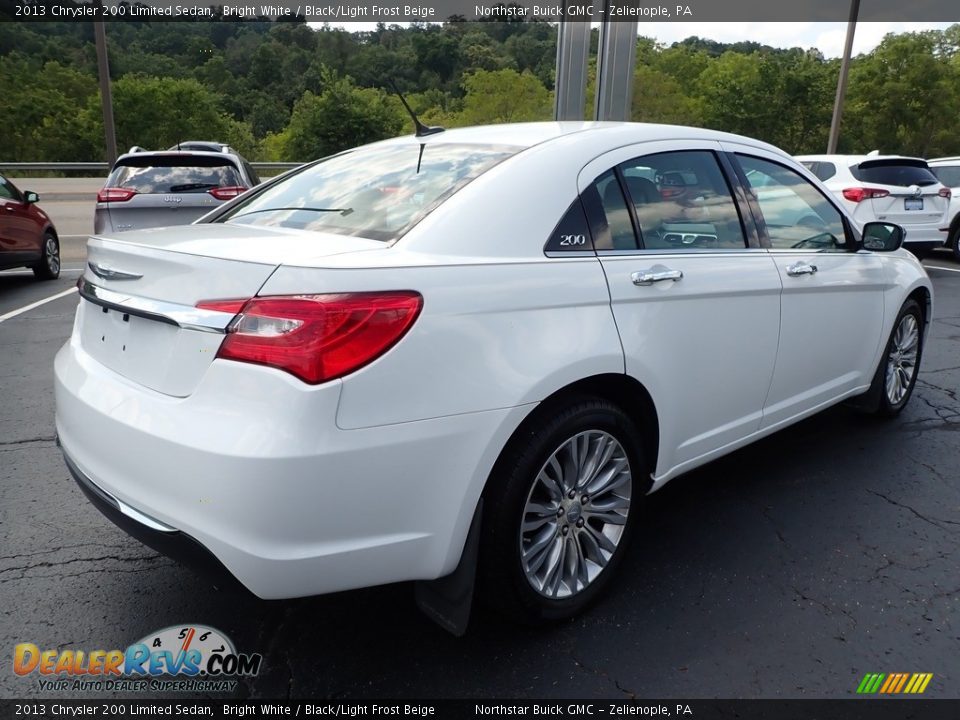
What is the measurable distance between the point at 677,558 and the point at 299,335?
1.83m

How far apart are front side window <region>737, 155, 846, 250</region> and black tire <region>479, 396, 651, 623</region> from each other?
1.34 meters

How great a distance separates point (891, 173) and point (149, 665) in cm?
1137

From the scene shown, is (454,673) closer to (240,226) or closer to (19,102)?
(240,226)

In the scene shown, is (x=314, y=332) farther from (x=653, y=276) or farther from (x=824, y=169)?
(x=824, y=169)

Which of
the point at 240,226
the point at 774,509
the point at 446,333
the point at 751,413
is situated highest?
the point at 240,226

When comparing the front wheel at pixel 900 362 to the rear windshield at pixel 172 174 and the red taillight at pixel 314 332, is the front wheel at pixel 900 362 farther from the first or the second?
the rear windshield at pixel 172 174

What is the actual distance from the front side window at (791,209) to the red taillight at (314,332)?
206 centimetres

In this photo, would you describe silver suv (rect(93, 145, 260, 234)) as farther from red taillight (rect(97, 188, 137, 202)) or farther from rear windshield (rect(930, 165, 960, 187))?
rear windshield (rect(930, 165, 960, 187))

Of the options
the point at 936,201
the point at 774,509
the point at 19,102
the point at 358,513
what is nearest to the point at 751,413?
the point at 774,509

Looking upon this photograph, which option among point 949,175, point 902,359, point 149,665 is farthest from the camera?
point 949,175

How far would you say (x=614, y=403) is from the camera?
2.50 metres

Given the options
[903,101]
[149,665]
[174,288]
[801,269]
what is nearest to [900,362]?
[801,269]

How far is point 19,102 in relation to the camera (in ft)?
148

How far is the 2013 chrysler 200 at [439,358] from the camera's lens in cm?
184
